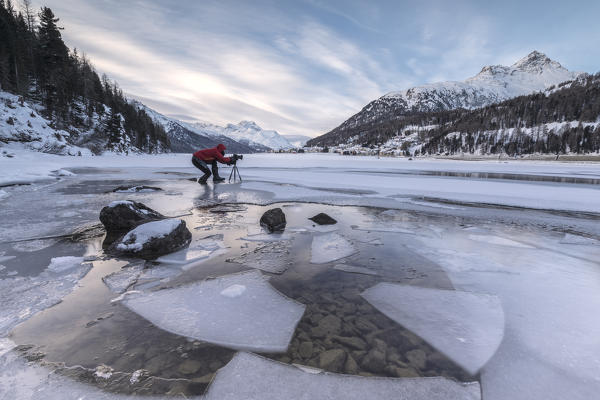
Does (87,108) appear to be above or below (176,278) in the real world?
above

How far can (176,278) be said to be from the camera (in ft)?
10.9

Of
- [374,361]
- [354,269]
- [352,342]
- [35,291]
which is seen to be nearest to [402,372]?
[374,361]

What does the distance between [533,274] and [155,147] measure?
88.8 metres

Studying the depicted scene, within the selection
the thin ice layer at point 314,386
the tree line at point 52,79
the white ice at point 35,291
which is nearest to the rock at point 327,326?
the thin ice layer at point 314,386

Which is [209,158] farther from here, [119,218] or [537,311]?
[537,311]

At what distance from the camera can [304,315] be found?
2.62 meters

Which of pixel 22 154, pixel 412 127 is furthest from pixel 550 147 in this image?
pixel 22 154

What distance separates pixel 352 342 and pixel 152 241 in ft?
11.1

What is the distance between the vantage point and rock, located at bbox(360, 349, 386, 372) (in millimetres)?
1965

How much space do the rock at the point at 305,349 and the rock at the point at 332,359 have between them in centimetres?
10

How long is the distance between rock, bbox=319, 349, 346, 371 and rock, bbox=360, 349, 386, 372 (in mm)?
164

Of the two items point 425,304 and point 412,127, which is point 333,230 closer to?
point 425,304

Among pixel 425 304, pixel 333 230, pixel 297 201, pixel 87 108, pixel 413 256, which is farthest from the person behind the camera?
pixel 87 108

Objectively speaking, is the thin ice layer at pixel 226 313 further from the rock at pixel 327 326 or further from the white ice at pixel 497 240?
the white ice at pixel 497 240
